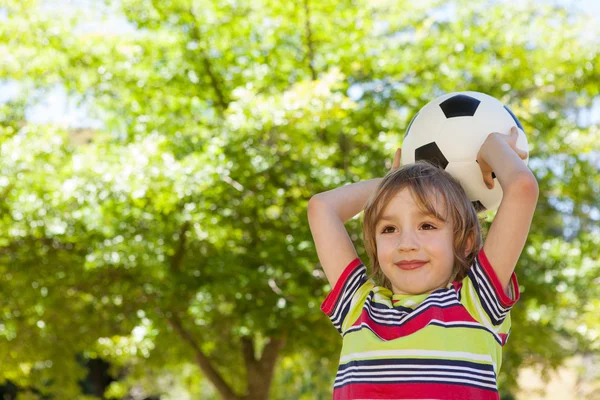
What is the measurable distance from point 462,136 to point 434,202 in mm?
465

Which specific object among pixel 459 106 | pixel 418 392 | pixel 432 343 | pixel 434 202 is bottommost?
pixel 418 392

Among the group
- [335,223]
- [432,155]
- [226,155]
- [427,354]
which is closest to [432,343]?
[427,354]

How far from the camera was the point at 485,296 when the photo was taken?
191 centimetres

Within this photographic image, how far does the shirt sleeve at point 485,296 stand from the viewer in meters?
1.90

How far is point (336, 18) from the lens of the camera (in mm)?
7176

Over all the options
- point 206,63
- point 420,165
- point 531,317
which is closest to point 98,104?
point 206,63

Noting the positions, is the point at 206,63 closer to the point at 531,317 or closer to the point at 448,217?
the point at 531,317

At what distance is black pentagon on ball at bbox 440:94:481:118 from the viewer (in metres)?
2.47

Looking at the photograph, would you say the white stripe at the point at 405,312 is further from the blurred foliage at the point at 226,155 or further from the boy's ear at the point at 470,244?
the blurred foliage at the point at 226,155

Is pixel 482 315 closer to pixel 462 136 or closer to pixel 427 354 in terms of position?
pixel 427 354

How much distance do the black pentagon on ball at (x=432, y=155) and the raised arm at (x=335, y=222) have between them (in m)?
0.21

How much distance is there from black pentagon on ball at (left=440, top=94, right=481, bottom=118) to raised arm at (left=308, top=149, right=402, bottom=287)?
37 cm

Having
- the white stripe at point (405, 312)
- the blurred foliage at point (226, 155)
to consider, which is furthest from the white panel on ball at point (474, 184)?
the blurred foliage at point (226, 155)

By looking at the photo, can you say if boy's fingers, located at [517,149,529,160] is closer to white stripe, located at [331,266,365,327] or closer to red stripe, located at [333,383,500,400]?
white stripe, located at [331,266,365,327]
